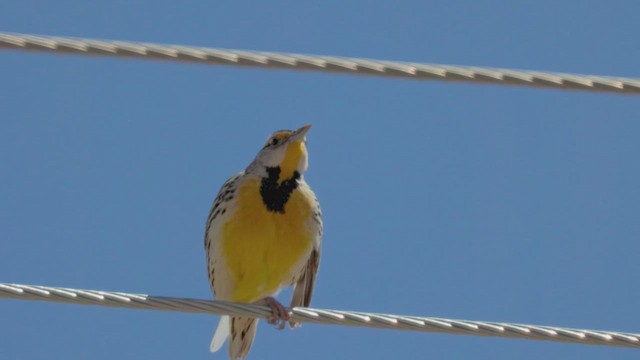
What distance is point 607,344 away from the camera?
6062mm

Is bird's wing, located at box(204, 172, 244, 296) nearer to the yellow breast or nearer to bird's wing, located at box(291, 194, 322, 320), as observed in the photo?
the yellow breast

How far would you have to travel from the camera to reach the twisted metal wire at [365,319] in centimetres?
599

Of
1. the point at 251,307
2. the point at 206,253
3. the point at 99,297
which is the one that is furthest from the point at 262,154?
the point at 99,297

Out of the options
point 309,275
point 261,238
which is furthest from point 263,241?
point 309,275

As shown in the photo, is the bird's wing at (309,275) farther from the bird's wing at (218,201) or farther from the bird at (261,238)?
the bird's wing at (218,201)

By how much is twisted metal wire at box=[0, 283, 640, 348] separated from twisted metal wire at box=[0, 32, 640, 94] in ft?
2.97

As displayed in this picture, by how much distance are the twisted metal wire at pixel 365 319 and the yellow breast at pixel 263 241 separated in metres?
2.17

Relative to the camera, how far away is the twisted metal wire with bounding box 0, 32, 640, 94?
19.4 ft

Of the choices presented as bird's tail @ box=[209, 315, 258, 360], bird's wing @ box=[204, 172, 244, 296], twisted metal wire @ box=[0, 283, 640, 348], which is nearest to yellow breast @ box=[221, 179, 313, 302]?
bird's wing @ box=[204, 172, 244, 296]

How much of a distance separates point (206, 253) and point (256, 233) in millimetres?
516

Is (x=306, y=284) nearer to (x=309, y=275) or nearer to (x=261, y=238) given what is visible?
(x=309, y=275)

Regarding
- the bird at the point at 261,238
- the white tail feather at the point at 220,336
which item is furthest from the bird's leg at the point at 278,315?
the white tail feather at the point at 220,336

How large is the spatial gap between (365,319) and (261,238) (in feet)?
7.75

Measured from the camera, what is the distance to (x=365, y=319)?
20.1 feet
